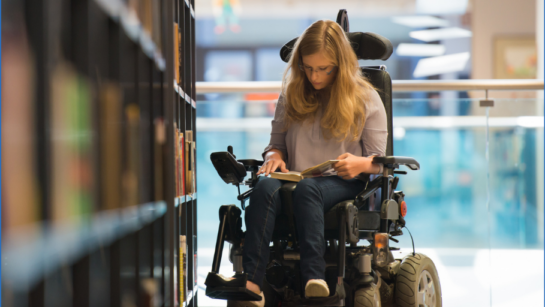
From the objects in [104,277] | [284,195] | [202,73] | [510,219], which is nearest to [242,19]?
[202,73]

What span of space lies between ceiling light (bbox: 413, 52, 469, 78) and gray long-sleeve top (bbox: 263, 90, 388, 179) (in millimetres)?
5177

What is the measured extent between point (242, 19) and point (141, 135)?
6.09 meters

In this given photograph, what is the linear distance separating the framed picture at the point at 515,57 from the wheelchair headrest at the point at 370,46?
5006 mm

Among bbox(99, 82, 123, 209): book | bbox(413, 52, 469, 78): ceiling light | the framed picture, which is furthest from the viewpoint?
A: bbox(413, 52, 469, 78): ceiling light

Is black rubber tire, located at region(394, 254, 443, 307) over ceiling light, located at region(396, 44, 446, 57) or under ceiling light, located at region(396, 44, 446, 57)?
under

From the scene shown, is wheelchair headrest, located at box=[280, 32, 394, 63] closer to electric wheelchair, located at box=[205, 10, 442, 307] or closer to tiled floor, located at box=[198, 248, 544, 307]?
electric wheelchair, located at box=[205, 10, 442, 307]

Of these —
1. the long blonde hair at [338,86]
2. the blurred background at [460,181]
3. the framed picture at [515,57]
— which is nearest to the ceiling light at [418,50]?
the framed picture at [515,57]

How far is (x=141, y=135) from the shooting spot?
1.25m

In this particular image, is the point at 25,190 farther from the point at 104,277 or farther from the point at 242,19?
the point at 242,19

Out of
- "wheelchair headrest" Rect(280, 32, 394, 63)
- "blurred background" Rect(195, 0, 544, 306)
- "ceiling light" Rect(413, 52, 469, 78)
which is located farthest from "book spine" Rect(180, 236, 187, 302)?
"ceiling light" Rect(413, 52, 469, 78)

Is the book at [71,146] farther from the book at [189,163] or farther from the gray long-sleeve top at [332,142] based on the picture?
the gray long-sleeve top at [332,142]

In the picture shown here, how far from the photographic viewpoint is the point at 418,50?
6.72 meters

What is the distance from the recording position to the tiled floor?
7.92 ft

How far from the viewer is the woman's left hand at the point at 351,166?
1599 mm
